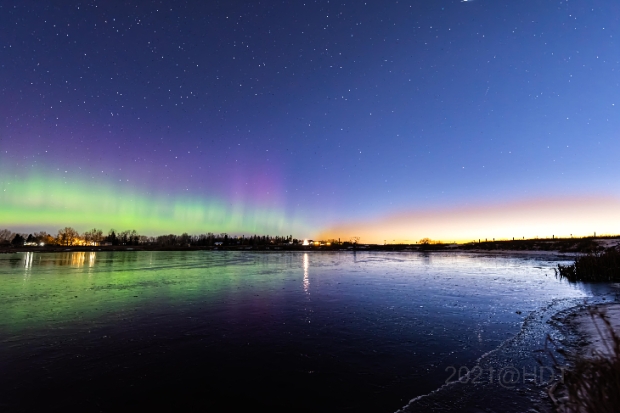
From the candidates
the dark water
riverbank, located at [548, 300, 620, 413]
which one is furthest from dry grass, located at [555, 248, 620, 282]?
riverbank, located at [548, 300, 620, 413]

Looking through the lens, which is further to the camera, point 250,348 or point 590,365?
point 250,348

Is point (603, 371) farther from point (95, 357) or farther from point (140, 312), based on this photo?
point (140, 312)

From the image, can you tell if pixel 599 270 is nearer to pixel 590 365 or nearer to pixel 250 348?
pixel 590 365

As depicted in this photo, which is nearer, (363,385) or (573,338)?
(363,385)

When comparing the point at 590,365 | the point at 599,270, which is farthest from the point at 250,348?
the point at 599,270

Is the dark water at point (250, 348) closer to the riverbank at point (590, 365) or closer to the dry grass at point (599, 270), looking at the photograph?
the riverbank at point (590, 365)

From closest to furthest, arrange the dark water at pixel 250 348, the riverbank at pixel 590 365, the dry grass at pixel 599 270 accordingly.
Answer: the riverbank at pixel 590 365
the dark water at pixel 250 348
the dry grass at pixel 599 270

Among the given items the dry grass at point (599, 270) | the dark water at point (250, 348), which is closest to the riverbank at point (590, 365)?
the dark water at point (250, 348)

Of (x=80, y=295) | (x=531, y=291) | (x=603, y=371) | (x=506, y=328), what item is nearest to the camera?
(x=603, y=371)

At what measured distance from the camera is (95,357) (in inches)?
394

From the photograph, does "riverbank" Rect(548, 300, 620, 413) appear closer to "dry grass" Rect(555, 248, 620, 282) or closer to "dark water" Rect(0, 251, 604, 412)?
"dark water" Rect(0, 251, 604, 412)

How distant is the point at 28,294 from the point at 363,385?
79.8ft

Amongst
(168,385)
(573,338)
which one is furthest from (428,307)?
(168,385)

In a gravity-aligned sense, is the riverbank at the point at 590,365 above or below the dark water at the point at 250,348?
above
